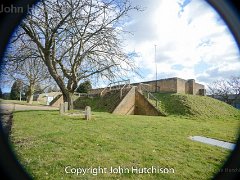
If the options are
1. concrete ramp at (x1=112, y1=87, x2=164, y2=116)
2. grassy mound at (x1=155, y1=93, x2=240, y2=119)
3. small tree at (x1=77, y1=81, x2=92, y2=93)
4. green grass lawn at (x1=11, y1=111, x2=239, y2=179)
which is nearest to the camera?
green grass lawn at (x1=11, y1=111, x2=239, y2=179)

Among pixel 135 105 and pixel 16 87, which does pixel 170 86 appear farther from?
pixel 16 87

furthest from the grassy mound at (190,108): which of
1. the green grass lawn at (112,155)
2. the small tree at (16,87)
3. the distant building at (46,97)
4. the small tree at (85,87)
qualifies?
the distant building at (46,97)

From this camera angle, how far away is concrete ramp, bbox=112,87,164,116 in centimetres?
1886

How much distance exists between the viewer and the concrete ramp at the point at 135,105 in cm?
1886

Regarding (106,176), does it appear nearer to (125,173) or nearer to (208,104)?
(125,173)

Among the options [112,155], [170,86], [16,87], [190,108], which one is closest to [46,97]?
[16,87]

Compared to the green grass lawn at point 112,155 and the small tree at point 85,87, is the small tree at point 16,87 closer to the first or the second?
the small tree at point 85,87

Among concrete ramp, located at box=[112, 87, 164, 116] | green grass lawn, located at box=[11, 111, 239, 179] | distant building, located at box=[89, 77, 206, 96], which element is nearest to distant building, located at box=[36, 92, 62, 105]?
distant building, located at box=[89, 77, 206, 96]

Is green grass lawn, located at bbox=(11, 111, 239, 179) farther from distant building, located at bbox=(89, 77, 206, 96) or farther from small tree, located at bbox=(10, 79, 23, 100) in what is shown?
distant building, located at bbox=(89, 77, 206, 96)

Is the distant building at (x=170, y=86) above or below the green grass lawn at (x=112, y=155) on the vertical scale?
above

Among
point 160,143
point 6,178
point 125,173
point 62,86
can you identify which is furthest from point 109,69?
point 6,178

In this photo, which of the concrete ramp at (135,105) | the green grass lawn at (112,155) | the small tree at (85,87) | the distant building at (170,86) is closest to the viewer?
the green grass lawn at (112,155)

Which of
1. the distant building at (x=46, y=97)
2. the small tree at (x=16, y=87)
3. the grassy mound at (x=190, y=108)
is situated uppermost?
the small tree at (x=16, y=87)

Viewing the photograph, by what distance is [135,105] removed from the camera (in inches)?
805
